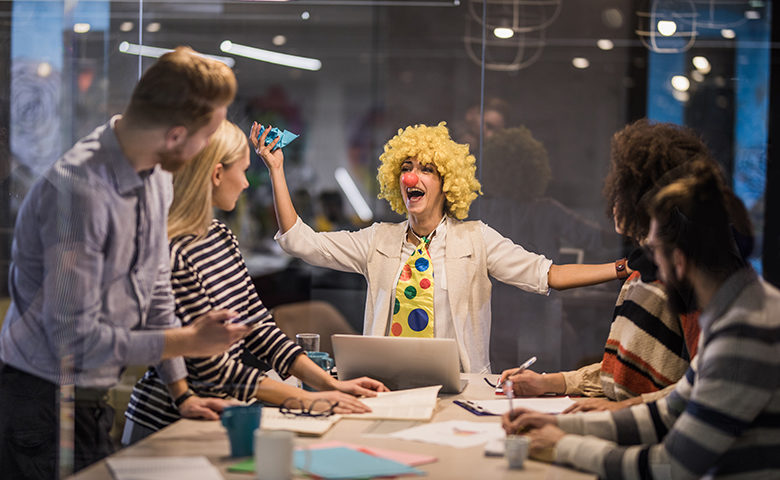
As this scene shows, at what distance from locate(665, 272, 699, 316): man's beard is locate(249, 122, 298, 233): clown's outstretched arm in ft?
5.94

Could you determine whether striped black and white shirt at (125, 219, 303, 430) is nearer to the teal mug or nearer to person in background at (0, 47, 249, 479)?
person in background at (0, 47, 249, 479)

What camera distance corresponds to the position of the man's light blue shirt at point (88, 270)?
2.16 metres

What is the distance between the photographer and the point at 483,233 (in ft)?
12.5

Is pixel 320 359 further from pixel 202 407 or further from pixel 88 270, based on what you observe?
pixel 88 270

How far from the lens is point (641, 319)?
99.7 inches

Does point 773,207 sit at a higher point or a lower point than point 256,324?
higher

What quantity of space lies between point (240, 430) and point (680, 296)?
1150mm

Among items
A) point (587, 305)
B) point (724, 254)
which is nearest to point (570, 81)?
point (587, 305)

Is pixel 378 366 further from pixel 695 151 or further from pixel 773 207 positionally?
pixel 773 207

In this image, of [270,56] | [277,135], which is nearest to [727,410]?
[277,135]

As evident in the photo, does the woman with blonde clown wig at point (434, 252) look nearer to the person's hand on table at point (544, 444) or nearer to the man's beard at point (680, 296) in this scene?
the man's beard at point (680, 296)

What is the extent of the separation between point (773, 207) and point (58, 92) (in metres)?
3.92

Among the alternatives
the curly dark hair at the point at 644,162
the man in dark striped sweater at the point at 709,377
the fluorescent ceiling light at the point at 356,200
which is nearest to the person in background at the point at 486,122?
the fluorescent ceiling light at the point at 356,200

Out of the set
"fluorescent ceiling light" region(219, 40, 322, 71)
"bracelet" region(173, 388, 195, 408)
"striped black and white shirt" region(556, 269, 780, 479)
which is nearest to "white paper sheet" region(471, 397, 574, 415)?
"striped black and white shirt" region(556, 269, 780, 479)
